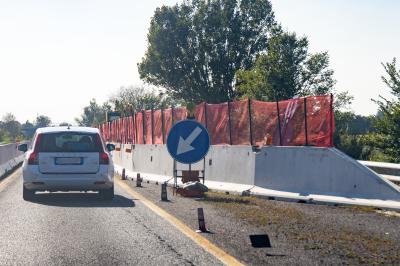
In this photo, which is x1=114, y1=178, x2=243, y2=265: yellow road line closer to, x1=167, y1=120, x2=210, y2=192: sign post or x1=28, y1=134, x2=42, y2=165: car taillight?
x1=167, y1=120, x2=210, y2=192: sign post

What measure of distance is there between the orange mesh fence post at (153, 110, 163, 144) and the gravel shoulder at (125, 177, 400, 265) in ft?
34.4

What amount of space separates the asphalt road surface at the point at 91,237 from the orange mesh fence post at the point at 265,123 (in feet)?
13.3

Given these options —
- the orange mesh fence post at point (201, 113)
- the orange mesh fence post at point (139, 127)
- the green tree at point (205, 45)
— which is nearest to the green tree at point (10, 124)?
the green tree at point (205, 45)

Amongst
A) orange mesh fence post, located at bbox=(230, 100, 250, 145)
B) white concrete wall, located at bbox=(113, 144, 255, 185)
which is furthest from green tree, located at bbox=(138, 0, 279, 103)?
orange mesh fence post, located at bbox=(230, 100, 250, 145)

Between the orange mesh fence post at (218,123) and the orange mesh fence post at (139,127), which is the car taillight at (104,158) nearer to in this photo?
the orange mesh fence post at (218,123)

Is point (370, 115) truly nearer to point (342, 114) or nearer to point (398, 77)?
point (398, 77)

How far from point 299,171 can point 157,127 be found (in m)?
12.0

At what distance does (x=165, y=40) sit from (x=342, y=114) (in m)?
21.0

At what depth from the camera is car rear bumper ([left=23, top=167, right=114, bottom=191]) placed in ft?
48.0

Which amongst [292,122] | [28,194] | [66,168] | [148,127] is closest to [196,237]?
[66,168]

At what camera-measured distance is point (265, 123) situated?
16.9 m

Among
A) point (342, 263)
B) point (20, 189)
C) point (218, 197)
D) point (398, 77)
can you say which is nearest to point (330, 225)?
point (342, 263)

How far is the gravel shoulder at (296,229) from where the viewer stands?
7605mm

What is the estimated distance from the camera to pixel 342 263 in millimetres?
7195
